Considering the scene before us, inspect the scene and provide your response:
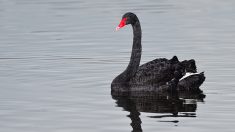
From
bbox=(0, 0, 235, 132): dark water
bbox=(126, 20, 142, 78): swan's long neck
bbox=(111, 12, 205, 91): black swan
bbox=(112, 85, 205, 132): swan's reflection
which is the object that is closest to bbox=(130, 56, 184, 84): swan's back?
bbox=(111, 12, 205, 91): black swan

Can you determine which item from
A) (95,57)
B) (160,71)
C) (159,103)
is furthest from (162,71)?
(95,57)

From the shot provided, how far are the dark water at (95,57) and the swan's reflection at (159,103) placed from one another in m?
0.08

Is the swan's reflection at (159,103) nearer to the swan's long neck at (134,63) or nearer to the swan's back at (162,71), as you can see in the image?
the swan's back at (162,71)

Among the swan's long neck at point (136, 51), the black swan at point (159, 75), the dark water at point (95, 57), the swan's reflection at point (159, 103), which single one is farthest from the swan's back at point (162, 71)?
the dark water at point (95, 57)

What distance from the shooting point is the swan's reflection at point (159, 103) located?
39.8 feet

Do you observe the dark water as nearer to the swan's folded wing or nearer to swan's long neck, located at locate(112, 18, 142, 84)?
swan's long neck, located at locate(112, 18, 142, 84)

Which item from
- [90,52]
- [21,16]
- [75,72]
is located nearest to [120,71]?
[75,72]

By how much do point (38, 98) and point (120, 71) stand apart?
296 centimetres

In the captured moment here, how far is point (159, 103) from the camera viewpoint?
13188 mm

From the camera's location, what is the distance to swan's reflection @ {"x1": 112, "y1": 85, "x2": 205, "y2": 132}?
478 inches

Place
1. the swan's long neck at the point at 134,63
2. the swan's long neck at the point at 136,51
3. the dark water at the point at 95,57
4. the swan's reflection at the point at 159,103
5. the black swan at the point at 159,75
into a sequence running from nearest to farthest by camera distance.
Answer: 1. the dark water at the point at 95,57
2. the swan's reflection at the point at 159,103
3. the black swan at the point at 159,75
4. the swan's long neck at the point at 134,63
5. the swan's long neck at the point at 136,51

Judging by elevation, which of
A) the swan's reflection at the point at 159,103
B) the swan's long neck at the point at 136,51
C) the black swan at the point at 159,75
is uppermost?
the swan's long neck at the point at 136,51

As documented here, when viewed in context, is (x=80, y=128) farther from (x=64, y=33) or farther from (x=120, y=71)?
(x=64, y=33)

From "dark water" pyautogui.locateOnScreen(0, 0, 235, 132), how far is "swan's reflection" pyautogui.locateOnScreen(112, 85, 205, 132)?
0.28 ft
